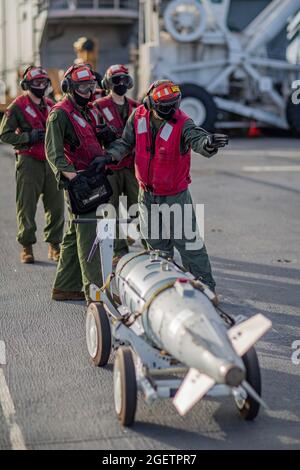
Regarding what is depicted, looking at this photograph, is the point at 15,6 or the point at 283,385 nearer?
the point at 283,385

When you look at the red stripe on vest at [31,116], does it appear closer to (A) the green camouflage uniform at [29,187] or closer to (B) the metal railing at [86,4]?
(A) the green camouflage uniform at [29,187]

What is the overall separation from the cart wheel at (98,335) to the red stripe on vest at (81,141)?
5.38ft

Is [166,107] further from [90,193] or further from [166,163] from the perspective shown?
[90,193]

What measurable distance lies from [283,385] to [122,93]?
4.14m

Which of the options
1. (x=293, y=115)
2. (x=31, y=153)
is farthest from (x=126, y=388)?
(x=293, y=115)

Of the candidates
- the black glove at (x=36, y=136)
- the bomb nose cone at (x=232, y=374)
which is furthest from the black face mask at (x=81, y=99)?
the bomb nose cone at (x=232, y=374)

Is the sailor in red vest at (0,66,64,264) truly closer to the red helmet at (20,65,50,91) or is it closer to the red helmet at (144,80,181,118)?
the red helmet at (20,65,50,91)

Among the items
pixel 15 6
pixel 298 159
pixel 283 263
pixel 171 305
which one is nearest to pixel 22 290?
pixel 283 263

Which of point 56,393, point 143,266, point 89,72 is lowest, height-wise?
point 56,393

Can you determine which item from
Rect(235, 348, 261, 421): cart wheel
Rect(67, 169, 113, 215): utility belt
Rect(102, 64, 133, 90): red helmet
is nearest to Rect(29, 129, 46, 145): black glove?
Rect(102, 64, 133, 90): red helmet

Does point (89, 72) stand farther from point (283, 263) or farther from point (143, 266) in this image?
point (283, 263)

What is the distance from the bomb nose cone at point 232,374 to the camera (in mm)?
4191

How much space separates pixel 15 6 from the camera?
30906 mm

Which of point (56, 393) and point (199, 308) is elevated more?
point (199, 308)
